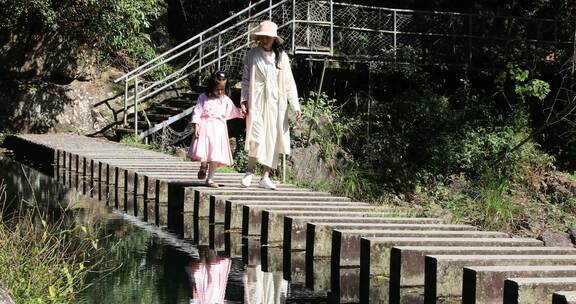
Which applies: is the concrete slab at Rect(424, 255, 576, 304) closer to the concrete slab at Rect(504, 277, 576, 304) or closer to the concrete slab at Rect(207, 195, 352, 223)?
the concrete slab at Rect(504, 277, 576, 304)

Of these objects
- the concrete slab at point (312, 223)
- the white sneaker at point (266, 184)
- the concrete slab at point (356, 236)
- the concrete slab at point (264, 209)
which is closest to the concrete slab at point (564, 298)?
the concrete slab at point (356, 236)

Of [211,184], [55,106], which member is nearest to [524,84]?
[55,106]

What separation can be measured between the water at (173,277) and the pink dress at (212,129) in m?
1.19

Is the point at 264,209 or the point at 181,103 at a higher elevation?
the point at 181,103

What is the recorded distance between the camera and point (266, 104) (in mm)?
10508

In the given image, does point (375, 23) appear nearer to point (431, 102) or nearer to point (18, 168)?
point (431, 102)

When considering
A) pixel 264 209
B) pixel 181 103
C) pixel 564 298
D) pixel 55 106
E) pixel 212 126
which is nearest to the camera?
pixel 564 298

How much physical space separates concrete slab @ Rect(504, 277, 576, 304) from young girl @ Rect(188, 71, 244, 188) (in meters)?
5.68

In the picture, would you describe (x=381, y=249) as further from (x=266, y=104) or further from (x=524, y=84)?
(x=524, y=84)

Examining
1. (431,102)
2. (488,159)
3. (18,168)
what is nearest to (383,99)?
(431,102)

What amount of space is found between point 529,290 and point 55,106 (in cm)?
1830

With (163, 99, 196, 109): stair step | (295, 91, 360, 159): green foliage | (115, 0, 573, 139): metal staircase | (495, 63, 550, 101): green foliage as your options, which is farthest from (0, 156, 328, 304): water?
(495, 63, 550, 101): green foliage

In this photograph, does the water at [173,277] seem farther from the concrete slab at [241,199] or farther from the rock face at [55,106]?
the rock face at [55,106]

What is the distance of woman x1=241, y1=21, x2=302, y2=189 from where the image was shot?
10438mm
